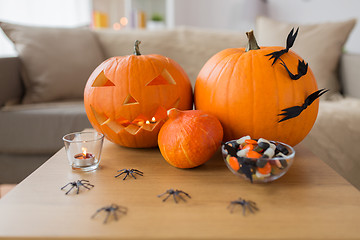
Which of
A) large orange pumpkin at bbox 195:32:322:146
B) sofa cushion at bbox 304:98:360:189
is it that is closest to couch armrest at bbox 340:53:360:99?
sofa cushion at bbox 304:98:360:189

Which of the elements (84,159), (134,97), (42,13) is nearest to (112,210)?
(84,159)

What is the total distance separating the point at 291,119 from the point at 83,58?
1402mm

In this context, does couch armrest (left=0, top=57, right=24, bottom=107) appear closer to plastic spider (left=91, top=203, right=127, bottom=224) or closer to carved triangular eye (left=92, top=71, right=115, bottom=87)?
carved triangular eye (left=92, top=71, right=115, bottom=87)

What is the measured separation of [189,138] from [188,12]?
3.36 meters

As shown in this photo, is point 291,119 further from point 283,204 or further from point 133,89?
point 133,89

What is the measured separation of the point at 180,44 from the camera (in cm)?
197

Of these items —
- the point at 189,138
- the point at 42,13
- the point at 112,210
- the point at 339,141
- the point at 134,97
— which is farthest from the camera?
A: the point at 42,13

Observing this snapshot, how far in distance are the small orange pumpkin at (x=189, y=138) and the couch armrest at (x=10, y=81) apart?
1262mm

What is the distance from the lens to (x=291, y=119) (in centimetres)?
72

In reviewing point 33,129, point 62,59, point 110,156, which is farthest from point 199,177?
point 62,59

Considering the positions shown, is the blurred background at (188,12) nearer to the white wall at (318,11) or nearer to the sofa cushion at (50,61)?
the white wall at (318,11)

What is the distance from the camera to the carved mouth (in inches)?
30.8

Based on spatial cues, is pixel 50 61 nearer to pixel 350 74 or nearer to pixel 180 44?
pixel 180 44

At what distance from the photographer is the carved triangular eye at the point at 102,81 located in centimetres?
79
